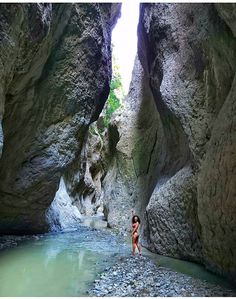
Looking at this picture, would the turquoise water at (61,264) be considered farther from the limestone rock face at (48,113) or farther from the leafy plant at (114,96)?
the leafy plant at (114,96)

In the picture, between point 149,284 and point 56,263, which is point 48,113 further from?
point 149,284

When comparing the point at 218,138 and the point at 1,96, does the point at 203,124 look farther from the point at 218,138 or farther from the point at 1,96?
the point at 1,96

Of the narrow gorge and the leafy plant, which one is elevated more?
the leafy plant

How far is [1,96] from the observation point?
7.12m

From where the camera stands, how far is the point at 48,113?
39.9ft

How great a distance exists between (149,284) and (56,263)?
10.3 feet

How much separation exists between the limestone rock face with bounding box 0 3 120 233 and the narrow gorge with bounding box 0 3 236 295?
0.04 metres

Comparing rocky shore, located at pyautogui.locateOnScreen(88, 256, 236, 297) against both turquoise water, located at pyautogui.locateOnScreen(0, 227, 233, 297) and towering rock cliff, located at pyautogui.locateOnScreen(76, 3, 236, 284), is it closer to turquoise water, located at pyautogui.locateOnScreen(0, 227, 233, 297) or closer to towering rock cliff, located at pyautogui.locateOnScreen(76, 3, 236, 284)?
turquoise water, located at pyautogui.locateOnScreen(0, 227, 233, 297)

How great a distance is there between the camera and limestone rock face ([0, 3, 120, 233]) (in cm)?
1062

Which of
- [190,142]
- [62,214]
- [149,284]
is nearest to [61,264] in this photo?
[149,284]

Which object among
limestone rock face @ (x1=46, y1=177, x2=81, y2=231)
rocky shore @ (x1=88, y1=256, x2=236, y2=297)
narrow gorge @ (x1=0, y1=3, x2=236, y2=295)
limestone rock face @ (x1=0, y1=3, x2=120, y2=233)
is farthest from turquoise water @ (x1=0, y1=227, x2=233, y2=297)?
limestone rock face @ (x1=46, y1=177, x2=81, y2=231)

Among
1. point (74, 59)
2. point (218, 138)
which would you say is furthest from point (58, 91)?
point (218, 138)

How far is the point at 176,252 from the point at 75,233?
6.63m

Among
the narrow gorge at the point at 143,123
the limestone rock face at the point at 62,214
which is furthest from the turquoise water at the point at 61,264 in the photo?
the limestone rock face at the point at 62,214
